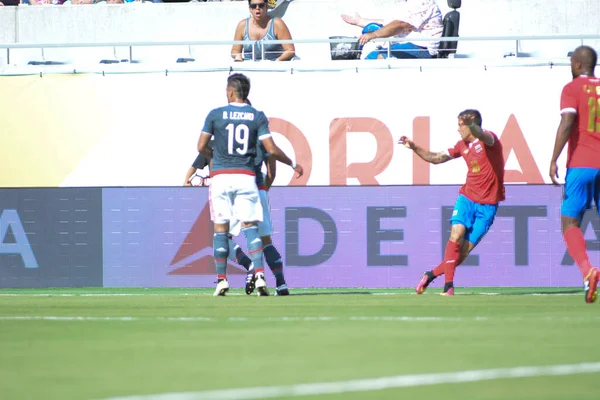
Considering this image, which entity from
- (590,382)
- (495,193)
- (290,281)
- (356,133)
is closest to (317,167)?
(356,133)

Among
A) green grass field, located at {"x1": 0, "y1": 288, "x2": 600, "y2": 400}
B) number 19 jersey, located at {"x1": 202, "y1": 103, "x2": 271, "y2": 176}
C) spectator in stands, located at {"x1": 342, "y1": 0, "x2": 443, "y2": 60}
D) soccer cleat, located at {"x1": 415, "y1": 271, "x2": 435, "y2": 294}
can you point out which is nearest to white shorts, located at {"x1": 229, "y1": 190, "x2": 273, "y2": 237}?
number 19 jersey, located at {"x1": 202, "y1": 103, "x2": 271, "y2": 176}

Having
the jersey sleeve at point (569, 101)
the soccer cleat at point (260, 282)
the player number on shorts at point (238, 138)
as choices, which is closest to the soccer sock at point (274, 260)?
the soccer cleat at point (260, 282)

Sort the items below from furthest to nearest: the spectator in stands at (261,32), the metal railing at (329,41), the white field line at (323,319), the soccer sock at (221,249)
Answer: the spectator in stands at (261,32), the metal railing at (329,41), the soccer sock at (221,249), the white field line at (323,319)

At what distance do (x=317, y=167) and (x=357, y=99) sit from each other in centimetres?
112

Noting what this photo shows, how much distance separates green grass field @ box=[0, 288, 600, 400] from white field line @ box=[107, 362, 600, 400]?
0.01 metres

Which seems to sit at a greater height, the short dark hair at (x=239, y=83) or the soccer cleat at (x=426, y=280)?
the short dark hair at (x=239, y=83)

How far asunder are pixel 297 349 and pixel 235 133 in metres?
5.69

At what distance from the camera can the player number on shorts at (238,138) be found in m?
12.1

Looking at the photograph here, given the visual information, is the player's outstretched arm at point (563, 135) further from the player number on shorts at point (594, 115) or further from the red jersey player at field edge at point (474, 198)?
the red jersey player at field edge at point (474, 198)

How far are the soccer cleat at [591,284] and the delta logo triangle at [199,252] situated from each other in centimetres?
728

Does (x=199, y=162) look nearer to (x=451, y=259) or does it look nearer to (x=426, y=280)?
(x=426, y=280)

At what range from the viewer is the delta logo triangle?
17.1 metres

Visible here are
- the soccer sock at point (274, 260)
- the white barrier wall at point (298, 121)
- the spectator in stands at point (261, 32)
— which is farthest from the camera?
the spectator in stands at point (261, 32)

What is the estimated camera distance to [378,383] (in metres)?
5.26
